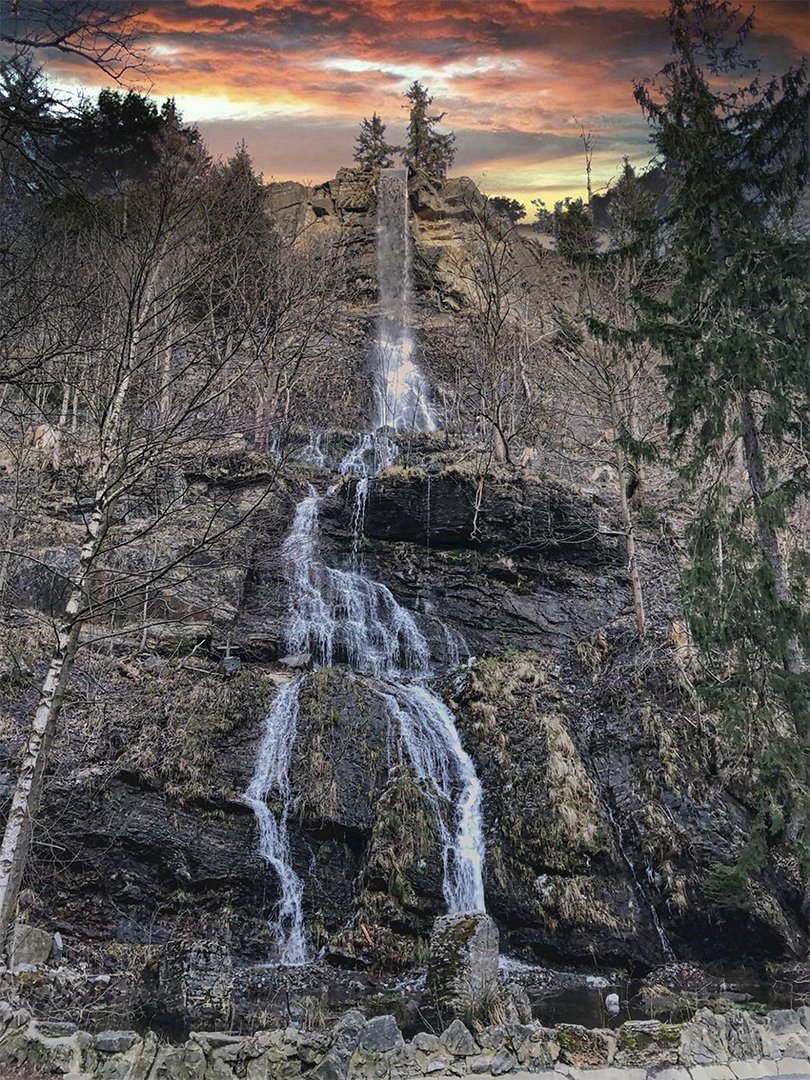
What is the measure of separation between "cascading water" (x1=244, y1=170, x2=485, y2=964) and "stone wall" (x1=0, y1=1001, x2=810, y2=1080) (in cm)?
441

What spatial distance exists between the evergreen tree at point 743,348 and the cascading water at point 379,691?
180 inches

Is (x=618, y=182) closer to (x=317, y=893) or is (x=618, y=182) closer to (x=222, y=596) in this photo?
(x=222, y=596)

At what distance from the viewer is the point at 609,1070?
5488 millimetres

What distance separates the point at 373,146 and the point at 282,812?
37.4 metres

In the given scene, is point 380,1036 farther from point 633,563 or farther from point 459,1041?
point 633,563

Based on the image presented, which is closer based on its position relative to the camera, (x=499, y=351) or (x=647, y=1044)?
(x=647, y=1044)

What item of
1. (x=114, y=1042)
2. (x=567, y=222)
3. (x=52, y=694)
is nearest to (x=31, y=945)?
(x=114, y=1042)

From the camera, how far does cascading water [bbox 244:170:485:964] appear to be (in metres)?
10.6

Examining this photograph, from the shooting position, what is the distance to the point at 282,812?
439 inches

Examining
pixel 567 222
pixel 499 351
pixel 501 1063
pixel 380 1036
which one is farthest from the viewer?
pixel 567 222

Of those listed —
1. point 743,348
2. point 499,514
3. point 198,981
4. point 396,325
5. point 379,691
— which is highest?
point 396,325

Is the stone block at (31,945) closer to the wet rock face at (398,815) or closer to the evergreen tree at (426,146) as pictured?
the wet rock face at (398,815)

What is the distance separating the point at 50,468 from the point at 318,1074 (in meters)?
15.4

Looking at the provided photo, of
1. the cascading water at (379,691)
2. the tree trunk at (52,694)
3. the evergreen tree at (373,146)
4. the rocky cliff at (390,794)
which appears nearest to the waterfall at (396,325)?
the evergreen tree at (373,146)
